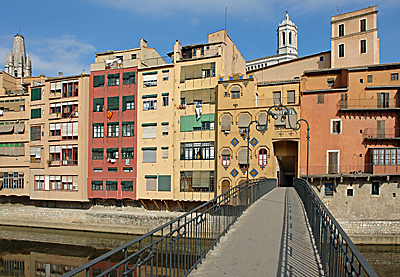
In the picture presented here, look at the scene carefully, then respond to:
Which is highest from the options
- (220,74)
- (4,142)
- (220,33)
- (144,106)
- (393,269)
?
(220,33)

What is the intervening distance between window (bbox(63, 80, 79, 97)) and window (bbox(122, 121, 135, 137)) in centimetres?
803

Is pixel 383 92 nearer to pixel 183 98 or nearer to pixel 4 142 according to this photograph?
pixel 183 98

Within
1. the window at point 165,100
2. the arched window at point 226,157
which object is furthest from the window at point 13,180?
the arched window at point 226,157

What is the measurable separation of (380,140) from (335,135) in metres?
4.37

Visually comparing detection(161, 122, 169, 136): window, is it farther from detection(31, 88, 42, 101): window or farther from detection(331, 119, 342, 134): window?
detection(331, 119, 342, 134): window

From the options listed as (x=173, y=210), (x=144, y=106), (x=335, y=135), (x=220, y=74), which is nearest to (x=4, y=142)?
(x=144, y=106)

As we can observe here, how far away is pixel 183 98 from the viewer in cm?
3984

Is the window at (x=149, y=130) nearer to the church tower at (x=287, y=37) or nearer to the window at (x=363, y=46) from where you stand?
the window at (x=363, y=46)

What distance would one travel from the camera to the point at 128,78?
4238cm

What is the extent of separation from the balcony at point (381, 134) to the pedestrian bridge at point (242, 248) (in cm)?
2572

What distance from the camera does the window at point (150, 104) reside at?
41.1 meters

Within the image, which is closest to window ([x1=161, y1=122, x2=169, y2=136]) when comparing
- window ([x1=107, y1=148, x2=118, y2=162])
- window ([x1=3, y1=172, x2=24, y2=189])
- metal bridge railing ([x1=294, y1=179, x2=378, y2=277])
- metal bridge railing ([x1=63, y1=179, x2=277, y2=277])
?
window ([x1=107, y1=148, x2=118, y2=162])

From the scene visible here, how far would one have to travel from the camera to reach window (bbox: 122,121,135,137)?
41750mm

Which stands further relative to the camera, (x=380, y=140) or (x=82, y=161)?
(x=82, y=161)
